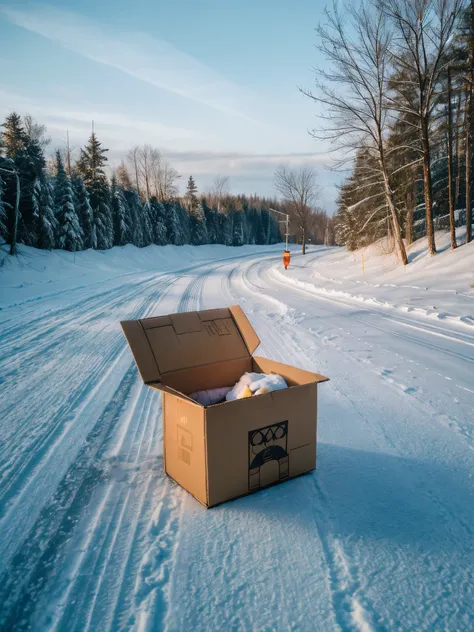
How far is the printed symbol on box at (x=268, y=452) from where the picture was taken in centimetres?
241

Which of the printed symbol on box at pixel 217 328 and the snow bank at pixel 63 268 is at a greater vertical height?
the snow bank at pixel 63 268

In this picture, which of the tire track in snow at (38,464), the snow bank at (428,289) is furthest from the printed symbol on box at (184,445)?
the snow bank at (428,289)

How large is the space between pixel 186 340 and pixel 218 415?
3.13 ft

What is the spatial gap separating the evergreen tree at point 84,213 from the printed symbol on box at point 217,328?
2964 cm

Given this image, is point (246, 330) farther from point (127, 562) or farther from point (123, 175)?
point (123, 175)

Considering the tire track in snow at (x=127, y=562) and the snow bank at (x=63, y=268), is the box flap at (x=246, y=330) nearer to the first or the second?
the tire track in snow at (x=127, y=562)

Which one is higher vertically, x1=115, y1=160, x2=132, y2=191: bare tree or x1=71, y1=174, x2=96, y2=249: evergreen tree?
x1=115, y1=160, x2=132, y2=191: bare tree

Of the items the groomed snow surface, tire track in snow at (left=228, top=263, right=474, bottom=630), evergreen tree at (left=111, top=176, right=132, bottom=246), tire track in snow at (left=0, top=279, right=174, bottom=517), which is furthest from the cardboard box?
evergreen tree at (left=111, top=176, right=132, bottom=246)

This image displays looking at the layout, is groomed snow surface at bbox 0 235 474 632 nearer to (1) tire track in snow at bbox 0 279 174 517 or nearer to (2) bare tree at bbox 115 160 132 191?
(1) tire track in snow at bbox 0 279 174 517

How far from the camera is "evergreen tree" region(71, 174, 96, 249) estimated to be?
97.7 feet

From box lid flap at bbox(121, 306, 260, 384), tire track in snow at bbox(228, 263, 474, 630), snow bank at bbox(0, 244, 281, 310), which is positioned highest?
snow bank at bbox(0, 244, 281, 310)

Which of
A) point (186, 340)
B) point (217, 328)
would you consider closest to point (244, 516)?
point (186, 340)

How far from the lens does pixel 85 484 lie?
2629mm

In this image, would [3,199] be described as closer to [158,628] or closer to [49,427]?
[49,427]
